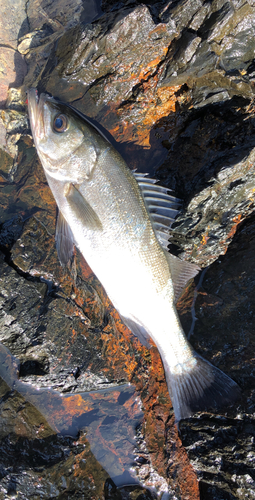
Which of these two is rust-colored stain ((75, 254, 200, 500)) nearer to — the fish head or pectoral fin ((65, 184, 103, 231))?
pectoral fin ((65, 184, 103, 231))

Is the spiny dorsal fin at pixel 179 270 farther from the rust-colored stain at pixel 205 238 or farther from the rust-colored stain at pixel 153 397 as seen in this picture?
the rust-colored stain at pixel 153 397

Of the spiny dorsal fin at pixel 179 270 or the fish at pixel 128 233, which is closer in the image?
the fish at pixel 128 233

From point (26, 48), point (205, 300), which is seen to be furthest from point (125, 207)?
point (26, 48)

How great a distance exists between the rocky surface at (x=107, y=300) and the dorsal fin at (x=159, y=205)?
215 mm

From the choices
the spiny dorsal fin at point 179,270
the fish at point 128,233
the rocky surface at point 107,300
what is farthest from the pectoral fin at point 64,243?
the spiny dorsal fin at point 179,270

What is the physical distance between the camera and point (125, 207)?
8.39ft

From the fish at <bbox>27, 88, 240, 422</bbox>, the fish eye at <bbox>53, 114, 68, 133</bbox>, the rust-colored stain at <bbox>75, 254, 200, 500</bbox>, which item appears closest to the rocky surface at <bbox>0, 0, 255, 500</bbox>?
the rust-colored stain at <bbox>75, 254, 200, 500</bbox>

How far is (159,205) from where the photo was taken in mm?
2715

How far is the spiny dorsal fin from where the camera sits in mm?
2756

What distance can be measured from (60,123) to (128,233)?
1424 mm

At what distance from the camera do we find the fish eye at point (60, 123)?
2.62 metres

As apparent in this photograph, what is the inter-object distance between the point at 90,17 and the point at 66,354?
4.61m

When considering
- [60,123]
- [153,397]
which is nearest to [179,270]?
[153,397]

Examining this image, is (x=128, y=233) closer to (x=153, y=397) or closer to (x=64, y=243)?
(x=64, y=243)
